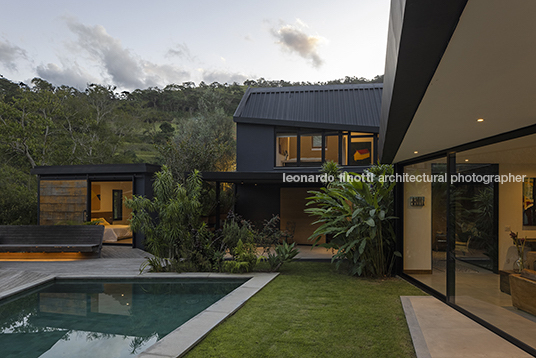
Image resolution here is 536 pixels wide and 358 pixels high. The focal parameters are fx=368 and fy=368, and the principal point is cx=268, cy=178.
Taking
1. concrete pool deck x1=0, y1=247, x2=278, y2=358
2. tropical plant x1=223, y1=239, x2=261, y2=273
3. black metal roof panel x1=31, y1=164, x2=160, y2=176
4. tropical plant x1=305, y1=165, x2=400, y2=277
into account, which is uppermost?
black metal roof panel x1=31, y1=164, x2=160, y2=176

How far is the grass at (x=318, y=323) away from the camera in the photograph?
3.68 m

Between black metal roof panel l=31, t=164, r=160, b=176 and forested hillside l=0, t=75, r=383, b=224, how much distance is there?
9.23 feet

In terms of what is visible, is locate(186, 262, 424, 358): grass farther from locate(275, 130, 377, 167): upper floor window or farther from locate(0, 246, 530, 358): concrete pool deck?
locate(275, 130, 377, 167): upper floor window

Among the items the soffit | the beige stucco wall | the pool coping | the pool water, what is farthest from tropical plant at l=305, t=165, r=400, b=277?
the soffit

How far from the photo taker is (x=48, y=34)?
18984 mm

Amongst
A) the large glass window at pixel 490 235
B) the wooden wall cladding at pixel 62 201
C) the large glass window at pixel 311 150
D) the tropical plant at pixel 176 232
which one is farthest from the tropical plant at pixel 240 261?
the wooden wall cladding at pixel 62 201

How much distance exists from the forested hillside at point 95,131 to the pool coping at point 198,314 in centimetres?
690

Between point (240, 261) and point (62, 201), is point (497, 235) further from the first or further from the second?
point (62, 201)

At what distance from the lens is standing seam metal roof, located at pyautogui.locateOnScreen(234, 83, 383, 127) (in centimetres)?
1264

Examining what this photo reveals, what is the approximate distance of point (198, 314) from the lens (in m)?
4.88

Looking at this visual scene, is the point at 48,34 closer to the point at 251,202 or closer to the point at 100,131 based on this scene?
the point at 100,131

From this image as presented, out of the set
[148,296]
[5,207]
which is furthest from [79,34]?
[148,296]

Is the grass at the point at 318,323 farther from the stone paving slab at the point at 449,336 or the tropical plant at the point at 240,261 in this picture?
the tropical plant at the point at 240,261

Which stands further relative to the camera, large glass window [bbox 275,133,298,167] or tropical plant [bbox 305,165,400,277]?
large glass window [bbox 275,133,298,167]
